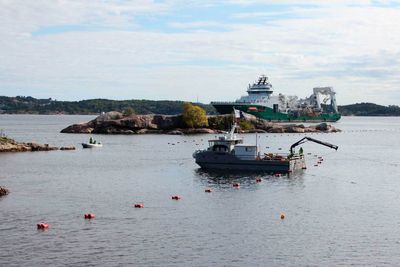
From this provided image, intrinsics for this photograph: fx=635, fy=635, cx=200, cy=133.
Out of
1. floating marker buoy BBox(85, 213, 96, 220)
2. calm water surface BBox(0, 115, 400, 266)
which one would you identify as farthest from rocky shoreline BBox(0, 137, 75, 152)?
floating marker buoy BBox(85, 213, 96, 220)

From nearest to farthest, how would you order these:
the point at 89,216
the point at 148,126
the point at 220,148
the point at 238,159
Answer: the point at 89,216 < the point at 238,159 < the point at 220,148 < the point at 148,126

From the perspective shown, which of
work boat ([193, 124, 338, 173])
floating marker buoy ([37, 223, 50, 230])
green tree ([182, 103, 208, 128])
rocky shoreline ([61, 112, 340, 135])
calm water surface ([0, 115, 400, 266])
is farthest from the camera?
green tree ([182, 103, 208, 128])

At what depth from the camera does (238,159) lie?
73.7 meters

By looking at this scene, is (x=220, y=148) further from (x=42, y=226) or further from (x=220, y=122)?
(x=220, y=122)

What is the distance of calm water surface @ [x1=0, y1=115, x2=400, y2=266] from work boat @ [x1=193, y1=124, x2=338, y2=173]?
265 centimetres


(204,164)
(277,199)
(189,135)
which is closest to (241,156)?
(204,164)

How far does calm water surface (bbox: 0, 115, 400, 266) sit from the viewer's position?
35.5 metres

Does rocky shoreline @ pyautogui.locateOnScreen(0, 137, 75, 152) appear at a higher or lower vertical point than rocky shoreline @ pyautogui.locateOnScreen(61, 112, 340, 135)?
lower

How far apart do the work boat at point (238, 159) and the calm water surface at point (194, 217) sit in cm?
265

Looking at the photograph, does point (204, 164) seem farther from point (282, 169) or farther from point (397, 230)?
point (397, 230)

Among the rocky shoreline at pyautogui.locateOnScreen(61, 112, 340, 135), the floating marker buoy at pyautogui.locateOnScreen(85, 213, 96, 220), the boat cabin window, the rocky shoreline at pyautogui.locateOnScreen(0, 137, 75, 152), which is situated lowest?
the floating marker buoy at pyautogui.locateOnScreen(85, 213, 96, 220)

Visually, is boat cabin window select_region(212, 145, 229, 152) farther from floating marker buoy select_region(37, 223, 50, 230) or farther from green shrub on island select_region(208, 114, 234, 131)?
green shrub on island select_region(208, 114, 234, 131)

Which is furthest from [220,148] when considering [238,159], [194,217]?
[194,217]

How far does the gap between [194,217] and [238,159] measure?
28791mm
